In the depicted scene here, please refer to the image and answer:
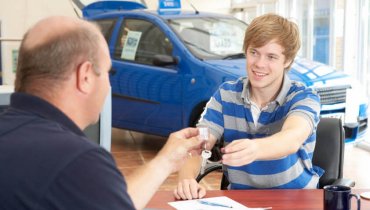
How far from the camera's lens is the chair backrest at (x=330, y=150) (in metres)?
2.62

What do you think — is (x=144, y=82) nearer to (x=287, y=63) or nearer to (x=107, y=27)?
(x=107, y=27)

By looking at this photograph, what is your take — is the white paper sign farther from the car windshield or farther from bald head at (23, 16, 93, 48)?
bald head at (23, 16, 93, 48)

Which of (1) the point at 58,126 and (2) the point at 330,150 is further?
(2) the point at 330,150

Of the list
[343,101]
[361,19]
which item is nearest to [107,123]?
[343,101]

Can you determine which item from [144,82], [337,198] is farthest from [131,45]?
[337,198]

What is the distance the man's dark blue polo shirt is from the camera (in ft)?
3.48

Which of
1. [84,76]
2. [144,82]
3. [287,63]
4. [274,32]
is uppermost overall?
[84,76]

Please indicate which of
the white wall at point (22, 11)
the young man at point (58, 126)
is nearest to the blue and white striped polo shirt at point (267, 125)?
the young man at point (58, 126)

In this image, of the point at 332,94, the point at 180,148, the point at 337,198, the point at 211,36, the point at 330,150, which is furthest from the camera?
the point at 211,36

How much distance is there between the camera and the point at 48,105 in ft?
3.95

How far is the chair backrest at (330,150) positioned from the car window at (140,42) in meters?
3.41

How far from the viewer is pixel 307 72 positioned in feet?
17.4

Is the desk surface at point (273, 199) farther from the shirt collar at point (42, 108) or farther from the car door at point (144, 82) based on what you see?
the car door at point (144, 82)

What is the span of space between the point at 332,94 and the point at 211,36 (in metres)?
1.42
